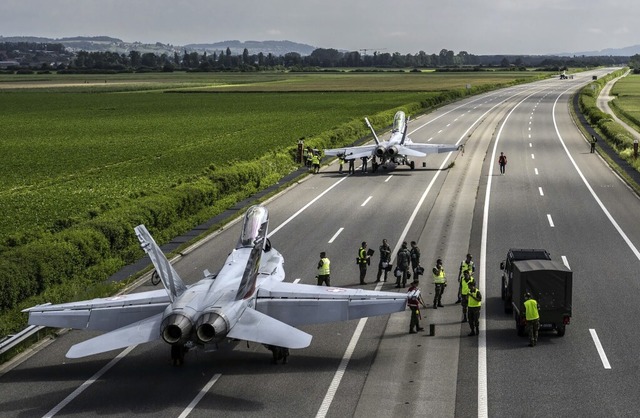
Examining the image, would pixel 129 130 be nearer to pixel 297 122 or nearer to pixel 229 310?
pixel 297 122

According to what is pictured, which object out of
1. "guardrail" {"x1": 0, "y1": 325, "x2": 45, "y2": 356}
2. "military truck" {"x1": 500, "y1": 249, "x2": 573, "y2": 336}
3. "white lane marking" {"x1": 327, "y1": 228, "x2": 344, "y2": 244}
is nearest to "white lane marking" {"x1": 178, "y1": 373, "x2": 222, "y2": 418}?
"guardrail" {"x1": 0, "y1": 325, "x2": 45, "y2": 356}

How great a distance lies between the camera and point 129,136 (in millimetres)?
101250

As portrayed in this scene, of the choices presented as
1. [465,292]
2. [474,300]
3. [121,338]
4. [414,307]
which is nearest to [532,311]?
[474,300]

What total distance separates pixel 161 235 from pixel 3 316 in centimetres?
1498

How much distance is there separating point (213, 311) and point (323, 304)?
338cm

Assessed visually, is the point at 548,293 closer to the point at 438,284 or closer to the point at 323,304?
the point at 438,284

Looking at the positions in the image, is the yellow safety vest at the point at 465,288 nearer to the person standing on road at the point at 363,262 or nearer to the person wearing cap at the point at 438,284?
the person wearing cap at the point at 438,284

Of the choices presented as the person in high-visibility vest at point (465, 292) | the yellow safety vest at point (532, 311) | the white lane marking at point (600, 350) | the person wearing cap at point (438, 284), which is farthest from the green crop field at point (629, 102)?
the yellow safety vest at point (532, 311)

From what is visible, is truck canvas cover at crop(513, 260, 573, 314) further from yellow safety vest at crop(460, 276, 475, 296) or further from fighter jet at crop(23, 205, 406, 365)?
fighter jet at crop(23, 205, 406, 365)

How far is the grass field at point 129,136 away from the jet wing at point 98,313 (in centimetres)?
1864

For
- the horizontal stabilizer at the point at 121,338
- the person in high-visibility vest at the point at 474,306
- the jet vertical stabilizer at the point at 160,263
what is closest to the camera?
the horizontal stabilizer at the point at 121,338

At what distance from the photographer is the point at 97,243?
38.0 meters

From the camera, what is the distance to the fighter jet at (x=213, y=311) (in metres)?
22.2

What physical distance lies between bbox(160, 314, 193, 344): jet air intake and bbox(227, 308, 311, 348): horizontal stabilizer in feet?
3.84
